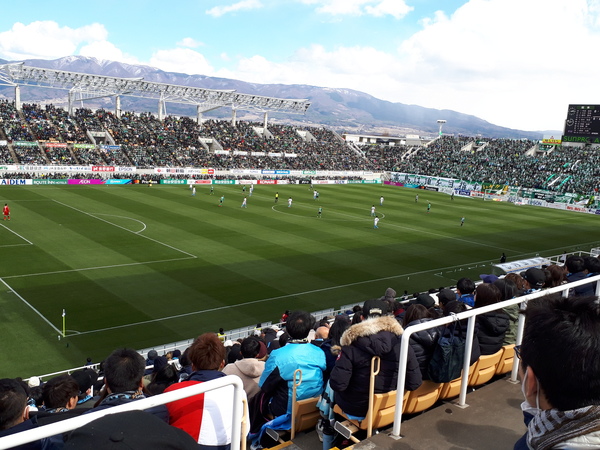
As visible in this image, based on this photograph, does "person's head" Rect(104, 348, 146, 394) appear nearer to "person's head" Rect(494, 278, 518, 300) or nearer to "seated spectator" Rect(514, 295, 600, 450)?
"seated spectator" Rect(514, 295, 600, 450)

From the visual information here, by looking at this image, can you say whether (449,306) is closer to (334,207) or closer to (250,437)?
(250,437)

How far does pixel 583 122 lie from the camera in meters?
59.1

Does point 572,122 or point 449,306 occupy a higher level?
point 572,122

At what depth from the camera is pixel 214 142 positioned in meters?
86.0

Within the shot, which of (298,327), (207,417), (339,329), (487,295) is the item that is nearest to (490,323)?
(487,295)

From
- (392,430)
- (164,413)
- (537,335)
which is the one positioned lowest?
(392,430)

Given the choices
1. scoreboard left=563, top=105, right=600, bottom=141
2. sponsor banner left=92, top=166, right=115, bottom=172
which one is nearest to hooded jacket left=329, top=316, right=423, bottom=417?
scoreboard left=563, top=105, right=600, bottom=141

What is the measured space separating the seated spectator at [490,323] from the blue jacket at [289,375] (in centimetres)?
222

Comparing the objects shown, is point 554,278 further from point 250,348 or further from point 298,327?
point 250,348

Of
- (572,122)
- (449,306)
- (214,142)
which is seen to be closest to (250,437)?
(449,306)

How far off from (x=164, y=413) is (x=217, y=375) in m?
0.74

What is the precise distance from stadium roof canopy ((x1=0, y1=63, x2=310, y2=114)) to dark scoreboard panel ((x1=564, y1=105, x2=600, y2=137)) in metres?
49.8

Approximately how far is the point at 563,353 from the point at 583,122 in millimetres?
66584

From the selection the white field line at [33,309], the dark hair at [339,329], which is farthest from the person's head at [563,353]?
the white field line at [33,309]
